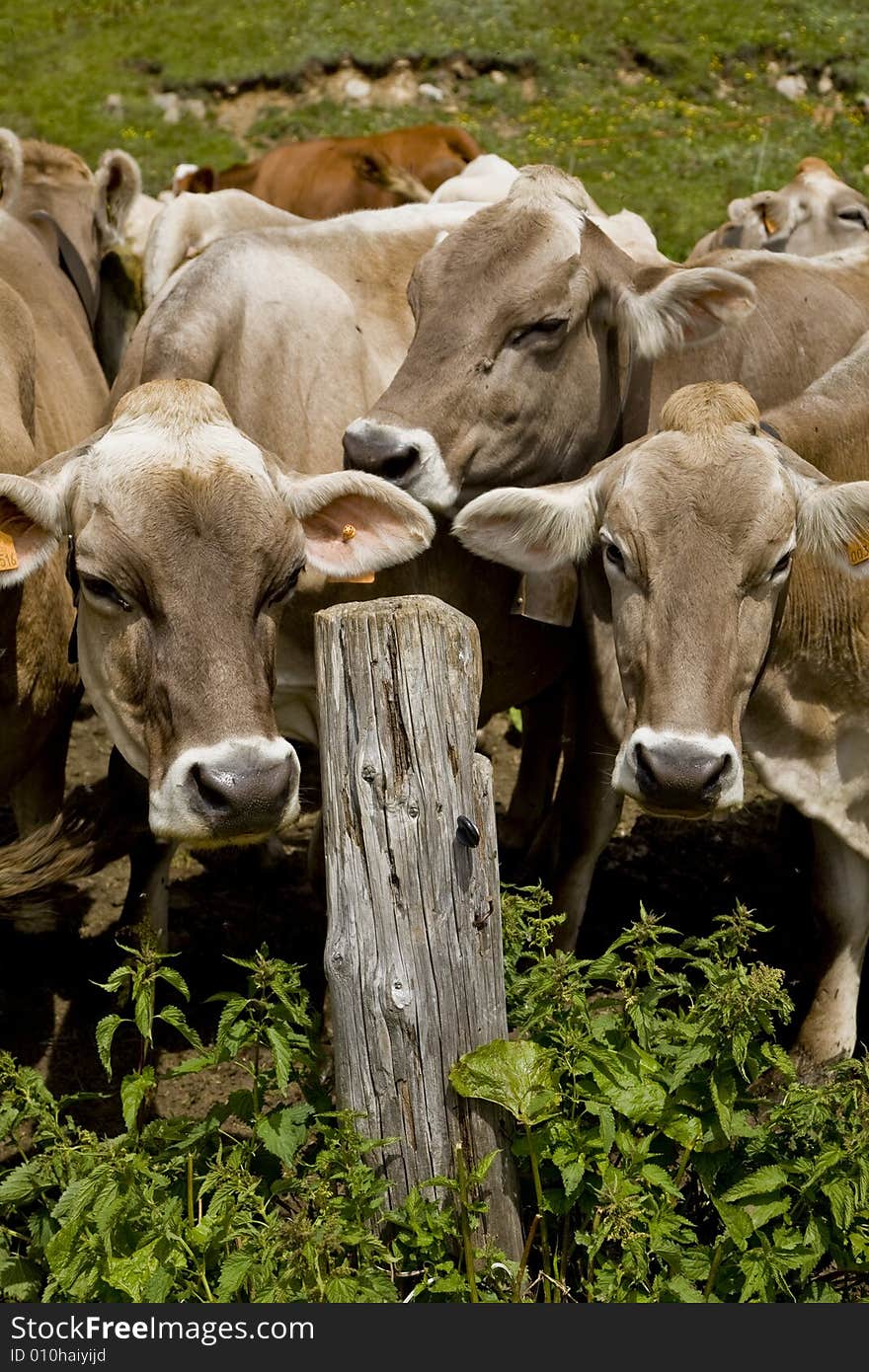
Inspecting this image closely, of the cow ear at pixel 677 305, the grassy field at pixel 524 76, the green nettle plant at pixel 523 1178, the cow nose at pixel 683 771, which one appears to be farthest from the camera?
the grassy field at pixel 524 76

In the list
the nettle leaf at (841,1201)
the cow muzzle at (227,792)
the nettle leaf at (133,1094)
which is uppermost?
the cow muzzle at (227,792)

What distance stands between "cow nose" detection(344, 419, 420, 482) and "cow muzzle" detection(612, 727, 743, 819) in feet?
4.54

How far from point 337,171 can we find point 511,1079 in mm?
10167

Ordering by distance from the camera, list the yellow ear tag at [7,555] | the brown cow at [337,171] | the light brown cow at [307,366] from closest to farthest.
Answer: the yellow ear tag at [7,555]
the light brown cow at [307,366]
the brown cow at [337,171]

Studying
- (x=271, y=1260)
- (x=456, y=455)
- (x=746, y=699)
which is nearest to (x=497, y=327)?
(x=456, y=455)

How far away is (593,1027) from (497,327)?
2.63 m

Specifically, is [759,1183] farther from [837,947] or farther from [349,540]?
[349,540]

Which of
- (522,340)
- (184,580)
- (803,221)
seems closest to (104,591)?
(184,580)

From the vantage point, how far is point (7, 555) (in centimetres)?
400

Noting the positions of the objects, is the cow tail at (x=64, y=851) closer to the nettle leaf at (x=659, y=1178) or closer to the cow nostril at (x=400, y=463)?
the cow nostril at (x=400, y=463)

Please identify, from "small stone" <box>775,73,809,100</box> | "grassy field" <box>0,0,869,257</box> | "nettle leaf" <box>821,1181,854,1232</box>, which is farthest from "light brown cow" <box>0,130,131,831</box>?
"small stone" <box>775,73,809,100</box>

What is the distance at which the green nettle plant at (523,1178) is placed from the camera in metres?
3.10

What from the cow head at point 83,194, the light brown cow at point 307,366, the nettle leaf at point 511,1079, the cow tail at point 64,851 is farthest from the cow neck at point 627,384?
the cow head at point 83,194

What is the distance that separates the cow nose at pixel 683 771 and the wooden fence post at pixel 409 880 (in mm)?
720
